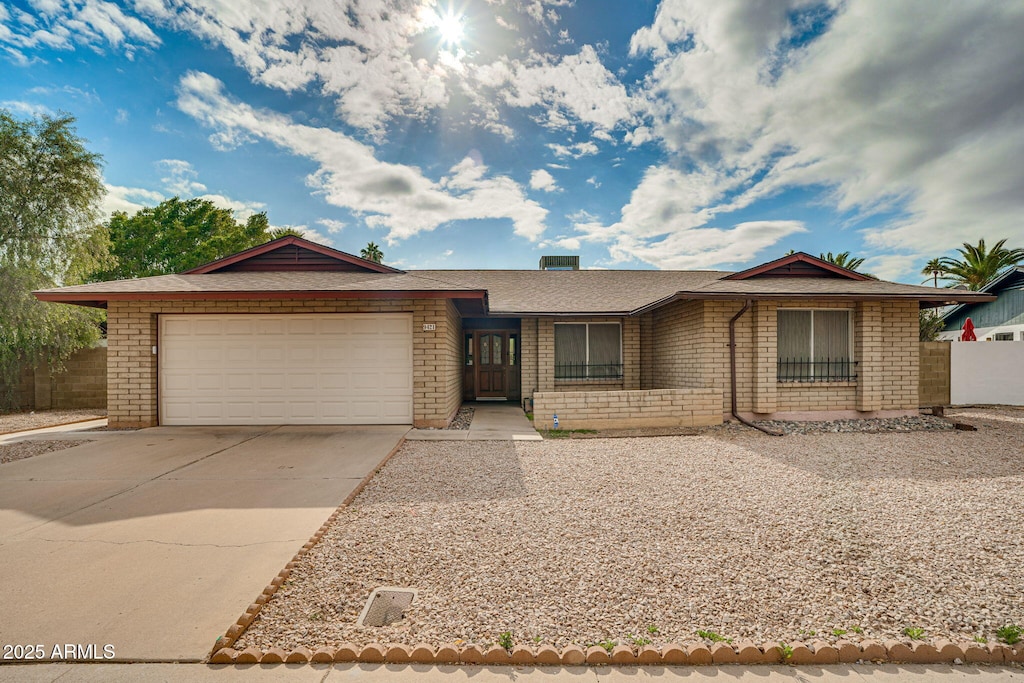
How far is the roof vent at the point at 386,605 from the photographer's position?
2428mm

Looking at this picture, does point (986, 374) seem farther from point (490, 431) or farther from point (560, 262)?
point (490, 431)

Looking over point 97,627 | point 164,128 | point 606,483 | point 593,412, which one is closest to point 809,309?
point 593,412

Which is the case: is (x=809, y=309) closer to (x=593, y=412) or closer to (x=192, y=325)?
(x=593, y=412)

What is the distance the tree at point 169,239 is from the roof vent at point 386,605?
30.8m

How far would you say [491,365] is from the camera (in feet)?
44.2

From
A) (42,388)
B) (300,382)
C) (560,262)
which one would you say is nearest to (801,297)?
(560,262)

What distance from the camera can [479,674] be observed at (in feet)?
6.68

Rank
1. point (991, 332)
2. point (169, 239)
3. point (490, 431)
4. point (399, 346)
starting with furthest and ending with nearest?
point (169, 239) → point (991, 332) → point (399, 346) → point (490, 431)

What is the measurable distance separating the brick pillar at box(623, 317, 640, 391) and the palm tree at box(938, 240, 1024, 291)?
28.4m

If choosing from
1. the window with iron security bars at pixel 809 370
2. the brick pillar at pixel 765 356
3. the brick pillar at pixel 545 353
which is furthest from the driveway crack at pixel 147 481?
the window with iron security bars at pixel 809 370

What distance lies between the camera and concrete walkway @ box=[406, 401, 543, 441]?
7703mm

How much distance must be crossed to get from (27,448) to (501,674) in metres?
9.37

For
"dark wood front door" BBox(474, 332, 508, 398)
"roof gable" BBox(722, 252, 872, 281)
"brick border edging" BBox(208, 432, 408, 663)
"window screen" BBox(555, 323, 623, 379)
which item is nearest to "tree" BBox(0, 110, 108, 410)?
"dark wood front door" BBox(474, 332, 508, 398)

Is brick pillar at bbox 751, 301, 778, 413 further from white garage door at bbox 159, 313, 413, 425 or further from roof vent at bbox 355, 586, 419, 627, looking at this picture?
roof vent at bbox 355, 586, 419, 627
